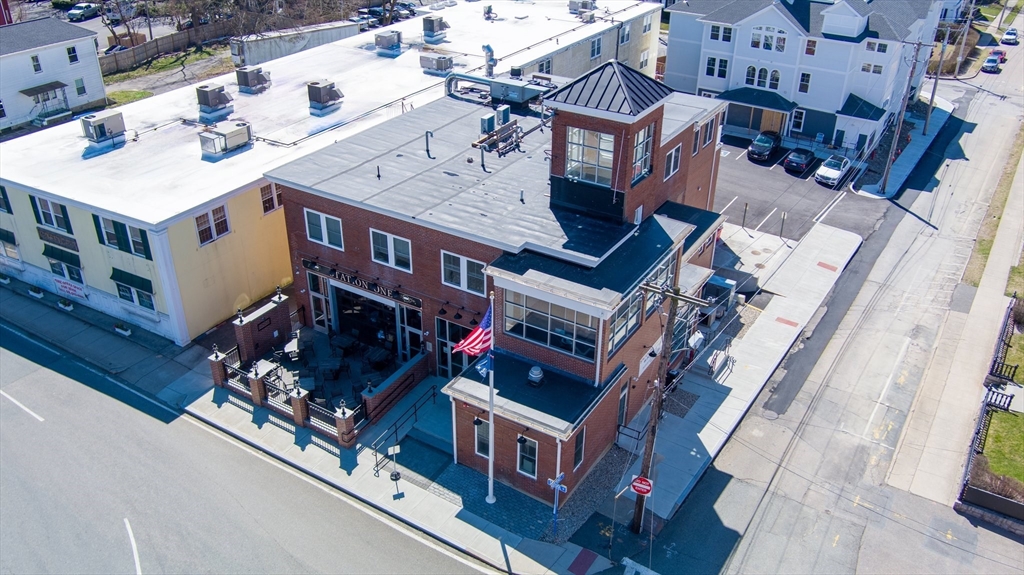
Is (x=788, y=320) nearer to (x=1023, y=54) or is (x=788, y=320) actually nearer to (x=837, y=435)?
(x=837, y=435)

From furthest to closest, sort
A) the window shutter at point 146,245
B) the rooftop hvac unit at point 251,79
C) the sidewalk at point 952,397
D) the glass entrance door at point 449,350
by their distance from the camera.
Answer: the rooftop hvac unit at point 251,79 < the window shutter at point 146,245 < the glass entrance door at point 449,350 < the sidewalk at point 952,397

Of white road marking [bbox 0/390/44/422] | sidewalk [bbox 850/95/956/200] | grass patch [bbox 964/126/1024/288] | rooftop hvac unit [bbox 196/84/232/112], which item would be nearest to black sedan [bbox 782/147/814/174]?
sidewalk [bbox 850/95/956/200]

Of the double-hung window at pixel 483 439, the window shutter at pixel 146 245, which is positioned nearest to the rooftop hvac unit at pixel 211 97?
the window shutter at pixel 146 245

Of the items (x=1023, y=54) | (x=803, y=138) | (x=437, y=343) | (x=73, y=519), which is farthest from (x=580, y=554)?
(x=1023, y=54)

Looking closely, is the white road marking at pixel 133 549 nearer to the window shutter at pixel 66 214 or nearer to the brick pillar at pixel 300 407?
the brick pillar at pixel 300 407

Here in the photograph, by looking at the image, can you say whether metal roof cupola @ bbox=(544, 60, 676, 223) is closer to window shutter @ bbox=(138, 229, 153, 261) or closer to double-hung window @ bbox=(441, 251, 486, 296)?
A: double-hung window @ bbox=(441, 251, 486, 296)

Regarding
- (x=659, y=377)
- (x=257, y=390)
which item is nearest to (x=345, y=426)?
(x=257, y=390)

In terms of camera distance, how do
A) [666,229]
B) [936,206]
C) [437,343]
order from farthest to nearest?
1. [936,206]
2. [437,343]
3. [666,229]
